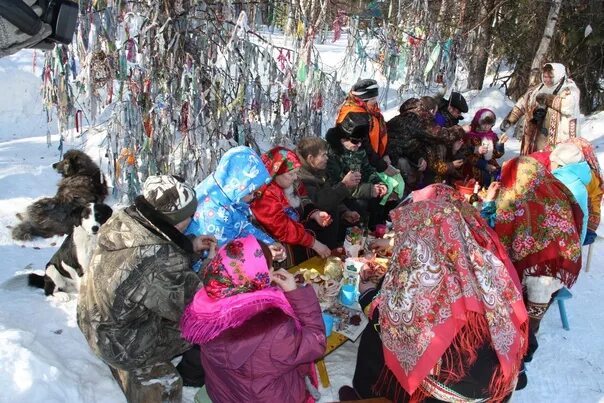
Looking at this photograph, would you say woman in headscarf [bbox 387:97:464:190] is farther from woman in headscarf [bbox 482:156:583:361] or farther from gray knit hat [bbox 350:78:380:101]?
woman in headscarf [bbox 482:156:583:361]

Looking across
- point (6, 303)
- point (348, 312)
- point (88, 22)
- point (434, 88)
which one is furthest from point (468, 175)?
point (6, 303)

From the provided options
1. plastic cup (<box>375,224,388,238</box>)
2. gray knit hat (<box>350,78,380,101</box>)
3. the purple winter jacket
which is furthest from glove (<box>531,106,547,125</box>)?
the purple winter jacket

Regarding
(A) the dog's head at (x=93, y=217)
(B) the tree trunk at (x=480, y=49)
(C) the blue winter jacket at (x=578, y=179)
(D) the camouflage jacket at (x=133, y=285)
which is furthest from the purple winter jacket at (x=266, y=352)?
(B) the tree trunk at (x=480, y=49)

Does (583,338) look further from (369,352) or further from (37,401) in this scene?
(37,401)

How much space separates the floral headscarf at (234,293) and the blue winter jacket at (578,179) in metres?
2.49

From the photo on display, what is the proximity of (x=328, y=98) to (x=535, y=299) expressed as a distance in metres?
2.83

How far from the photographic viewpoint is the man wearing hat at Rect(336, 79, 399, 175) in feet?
16.2

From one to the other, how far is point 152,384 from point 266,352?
2.71ft

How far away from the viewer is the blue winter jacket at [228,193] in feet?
10.8

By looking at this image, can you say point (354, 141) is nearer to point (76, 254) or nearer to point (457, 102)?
point (457, 102)

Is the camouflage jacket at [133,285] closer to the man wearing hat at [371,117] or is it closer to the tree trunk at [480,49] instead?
the man wearing hat at [371,117]

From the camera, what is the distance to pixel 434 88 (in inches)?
292

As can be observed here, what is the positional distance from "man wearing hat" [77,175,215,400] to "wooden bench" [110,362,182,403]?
0.09 feet

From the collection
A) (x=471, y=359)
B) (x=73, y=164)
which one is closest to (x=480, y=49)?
(x=73, y=164)
